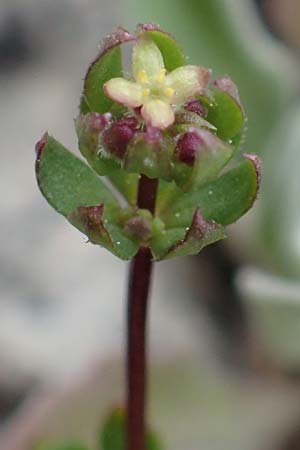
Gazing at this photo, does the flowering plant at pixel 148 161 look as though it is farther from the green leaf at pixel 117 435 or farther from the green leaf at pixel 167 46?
the green leaf at pixel 117 435

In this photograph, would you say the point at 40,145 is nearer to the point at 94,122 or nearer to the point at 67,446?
the point at 94,122

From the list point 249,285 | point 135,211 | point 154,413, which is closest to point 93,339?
point 154,413

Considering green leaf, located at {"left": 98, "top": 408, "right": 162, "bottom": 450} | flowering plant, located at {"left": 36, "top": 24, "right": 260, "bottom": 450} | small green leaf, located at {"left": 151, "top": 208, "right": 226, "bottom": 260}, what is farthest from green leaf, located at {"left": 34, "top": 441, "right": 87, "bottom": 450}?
small green leaf, located at {"left": 151, "top": 208, "right": 226, "bottom": 260}

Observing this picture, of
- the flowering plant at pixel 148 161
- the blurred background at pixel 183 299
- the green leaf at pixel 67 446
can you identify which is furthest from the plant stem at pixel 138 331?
the blurred background at pixel 183 299

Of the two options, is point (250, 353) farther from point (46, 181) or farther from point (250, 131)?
point (46, 181)

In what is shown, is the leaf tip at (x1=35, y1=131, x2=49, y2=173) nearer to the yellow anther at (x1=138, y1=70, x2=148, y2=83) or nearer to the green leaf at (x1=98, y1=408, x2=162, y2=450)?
the yellow anther at (x1=138, y1=70, x2=148, y2=83)
